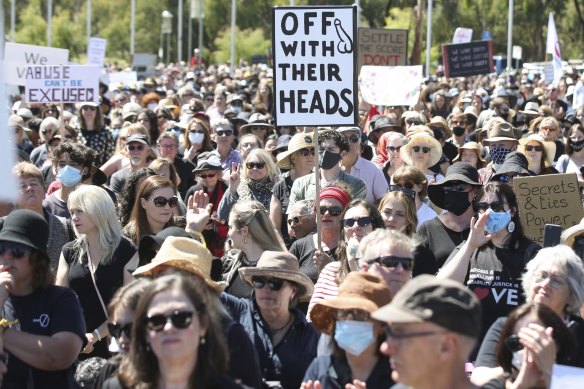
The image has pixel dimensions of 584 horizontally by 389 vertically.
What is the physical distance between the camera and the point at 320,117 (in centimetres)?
838

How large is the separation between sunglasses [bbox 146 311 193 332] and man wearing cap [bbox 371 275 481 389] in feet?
2.22

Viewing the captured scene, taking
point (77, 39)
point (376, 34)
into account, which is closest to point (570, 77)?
point (376, 34)

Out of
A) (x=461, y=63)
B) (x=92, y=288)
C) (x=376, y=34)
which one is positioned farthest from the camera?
(x=461, y=63)

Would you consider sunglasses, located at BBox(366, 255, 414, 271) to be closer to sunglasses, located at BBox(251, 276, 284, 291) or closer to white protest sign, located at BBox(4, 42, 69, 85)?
sunglasses, located at BBox(251, 276, 284, 291)

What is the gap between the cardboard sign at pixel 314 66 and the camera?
8398 millimetres

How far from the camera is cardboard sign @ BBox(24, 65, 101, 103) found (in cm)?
1427

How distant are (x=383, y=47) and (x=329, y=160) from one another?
10.7 metres

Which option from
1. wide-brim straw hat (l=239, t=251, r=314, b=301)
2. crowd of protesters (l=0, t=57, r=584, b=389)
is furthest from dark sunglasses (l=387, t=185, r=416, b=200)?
wide-brim straw hat (l=239, t=251, r=314, b=301)

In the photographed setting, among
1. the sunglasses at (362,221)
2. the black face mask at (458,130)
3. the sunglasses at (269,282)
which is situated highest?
the black face mask at (458,130)

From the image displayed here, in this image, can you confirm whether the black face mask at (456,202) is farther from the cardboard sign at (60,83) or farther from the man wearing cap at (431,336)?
the cardboard sign at (60,83)

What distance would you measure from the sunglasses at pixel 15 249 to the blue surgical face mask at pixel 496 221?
2.52m

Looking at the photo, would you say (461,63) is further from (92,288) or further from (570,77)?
(92,288)

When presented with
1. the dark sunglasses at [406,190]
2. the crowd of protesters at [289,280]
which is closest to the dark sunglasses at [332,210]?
the crowd of protesters at [289,280]

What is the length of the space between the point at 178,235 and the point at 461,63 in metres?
17.7
